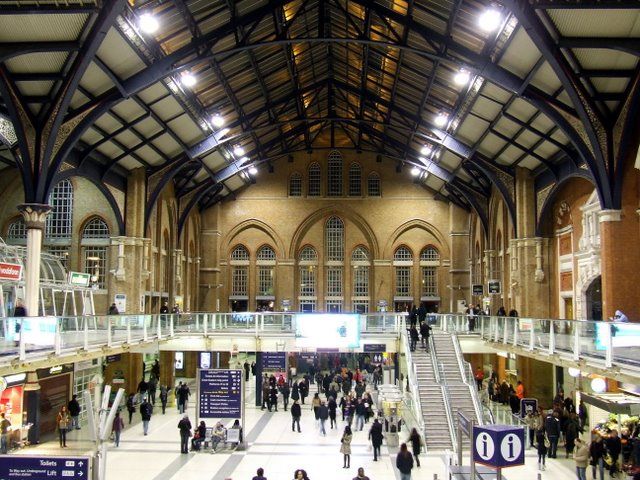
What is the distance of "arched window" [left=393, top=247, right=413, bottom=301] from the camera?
48.4 meters

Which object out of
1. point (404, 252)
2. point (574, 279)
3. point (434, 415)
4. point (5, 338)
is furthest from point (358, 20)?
point (404, 252)

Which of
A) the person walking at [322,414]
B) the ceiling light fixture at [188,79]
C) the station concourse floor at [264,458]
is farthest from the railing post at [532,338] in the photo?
the ceiling light fixture at [188,79]

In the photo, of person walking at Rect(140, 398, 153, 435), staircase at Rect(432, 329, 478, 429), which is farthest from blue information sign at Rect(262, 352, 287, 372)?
person walking at Rect(140, 398, 153, 435)

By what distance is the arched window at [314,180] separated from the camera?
160 ft

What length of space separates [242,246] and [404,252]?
1163 cm

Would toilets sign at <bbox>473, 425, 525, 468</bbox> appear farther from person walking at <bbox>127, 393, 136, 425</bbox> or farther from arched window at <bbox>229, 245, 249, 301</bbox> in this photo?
arched window at <bbox>229, 245, 249, 301</bbox>

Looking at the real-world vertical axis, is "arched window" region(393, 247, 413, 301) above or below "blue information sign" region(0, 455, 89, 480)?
above

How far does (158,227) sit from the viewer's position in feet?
123

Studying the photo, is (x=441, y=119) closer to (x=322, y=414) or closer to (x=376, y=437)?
(x=322, y=414)

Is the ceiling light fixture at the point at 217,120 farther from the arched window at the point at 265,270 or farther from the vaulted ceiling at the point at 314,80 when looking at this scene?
the arched window at the point at 265,270

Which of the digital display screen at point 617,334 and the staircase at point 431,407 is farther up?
the digital display screen at point 617,334

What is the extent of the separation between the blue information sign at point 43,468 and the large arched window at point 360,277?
39.7 metres

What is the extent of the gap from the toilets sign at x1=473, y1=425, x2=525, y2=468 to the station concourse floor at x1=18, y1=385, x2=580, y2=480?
891 centimetres

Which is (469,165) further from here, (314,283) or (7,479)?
(7,479)
